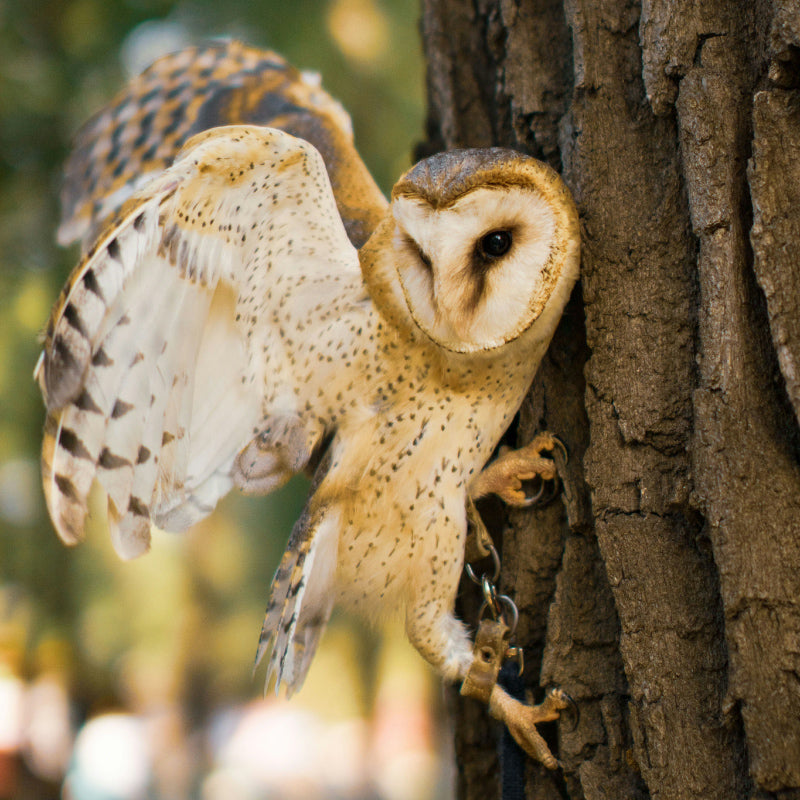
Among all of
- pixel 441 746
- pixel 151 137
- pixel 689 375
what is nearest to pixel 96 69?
pixel 151 137

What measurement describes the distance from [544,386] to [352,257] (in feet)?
1.26

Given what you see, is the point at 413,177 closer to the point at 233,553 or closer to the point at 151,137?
the point at 151,137

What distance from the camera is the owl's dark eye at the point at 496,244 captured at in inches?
36.3

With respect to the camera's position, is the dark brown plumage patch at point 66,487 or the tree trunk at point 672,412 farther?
the dark brown plumage patch at point 66,487

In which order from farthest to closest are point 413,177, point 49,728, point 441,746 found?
point 441,746 < point 49,728 < point 413,177

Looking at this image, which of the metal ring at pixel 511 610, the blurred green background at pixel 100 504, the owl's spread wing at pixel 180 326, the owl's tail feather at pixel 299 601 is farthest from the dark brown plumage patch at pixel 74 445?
the blurred green background at pixel 100 504

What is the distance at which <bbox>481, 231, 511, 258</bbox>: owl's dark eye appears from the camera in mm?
923

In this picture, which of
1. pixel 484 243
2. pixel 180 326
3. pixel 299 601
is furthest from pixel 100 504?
pixel 484 243

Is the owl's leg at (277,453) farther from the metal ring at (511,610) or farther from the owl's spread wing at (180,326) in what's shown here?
the metal ring at (511,610)

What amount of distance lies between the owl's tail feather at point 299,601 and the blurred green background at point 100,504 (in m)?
2.14

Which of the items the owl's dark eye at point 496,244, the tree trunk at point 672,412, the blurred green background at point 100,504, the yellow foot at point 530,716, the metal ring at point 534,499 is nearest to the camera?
the tree trunk at point 672,412

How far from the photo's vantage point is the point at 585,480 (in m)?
1.00

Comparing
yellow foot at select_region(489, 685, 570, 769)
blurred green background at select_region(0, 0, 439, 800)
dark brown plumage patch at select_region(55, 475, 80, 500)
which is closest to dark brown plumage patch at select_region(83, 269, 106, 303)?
dark brown plumage patch at select_region(55, 475, 80, 500)

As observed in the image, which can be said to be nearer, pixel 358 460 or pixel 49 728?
pixel 358 460
